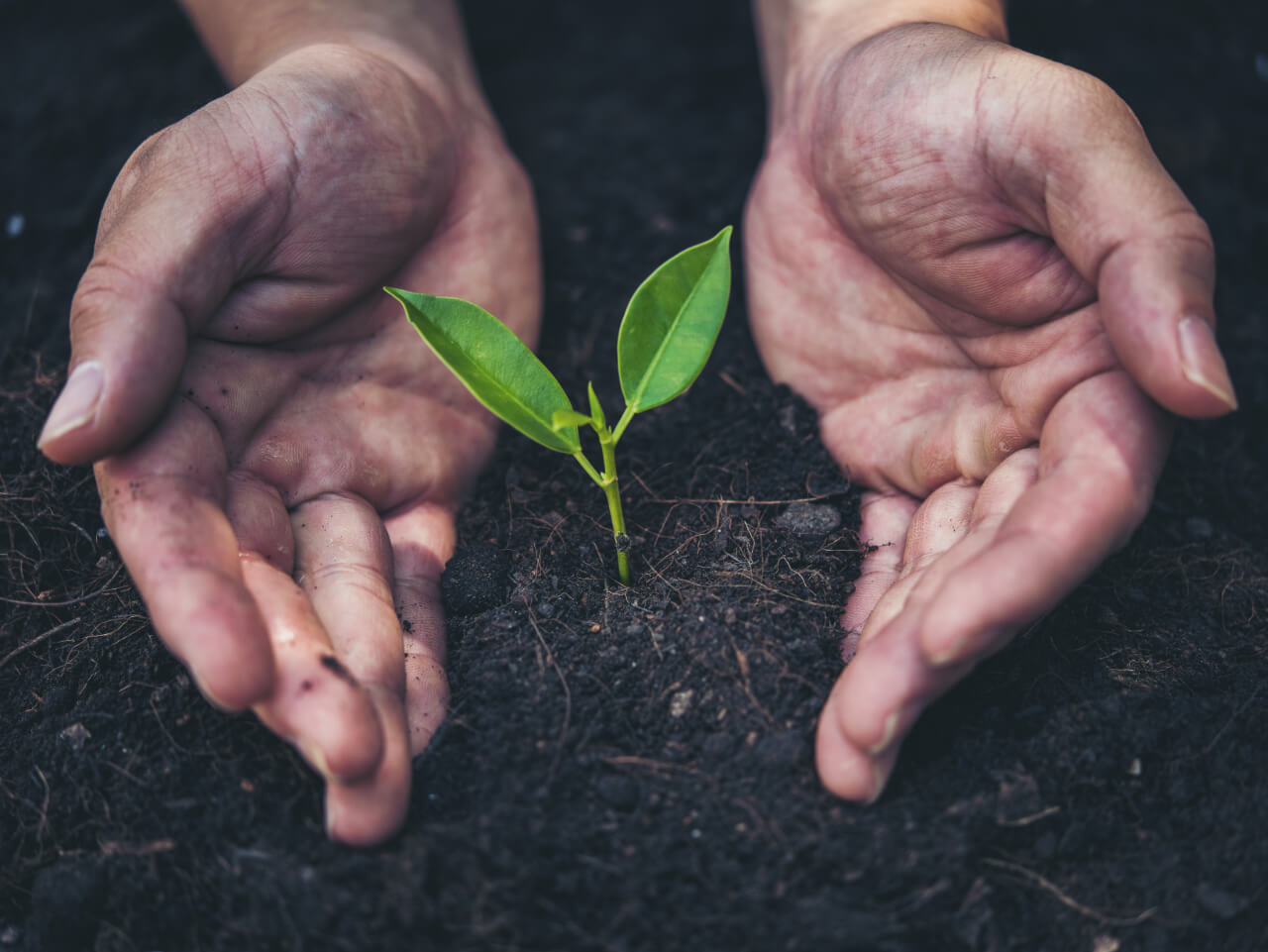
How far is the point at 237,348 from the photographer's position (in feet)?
5.51

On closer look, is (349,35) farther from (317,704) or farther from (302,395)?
(317,704)

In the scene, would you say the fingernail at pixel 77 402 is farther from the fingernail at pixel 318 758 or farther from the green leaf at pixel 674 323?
the green leaf at pixel 674 323

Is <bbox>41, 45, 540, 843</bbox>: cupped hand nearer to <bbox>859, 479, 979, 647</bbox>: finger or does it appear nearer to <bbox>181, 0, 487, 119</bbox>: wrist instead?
<bbox>181, 0, 487, 119</bbox>: wrist

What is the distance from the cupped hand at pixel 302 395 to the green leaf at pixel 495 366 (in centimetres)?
36

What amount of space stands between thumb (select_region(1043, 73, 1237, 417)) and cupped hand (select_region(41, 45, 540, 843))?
1.22 meters

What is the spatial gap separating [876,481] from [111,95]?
262 cm

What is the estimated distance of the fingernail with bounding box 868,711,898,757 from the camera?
1.29 m

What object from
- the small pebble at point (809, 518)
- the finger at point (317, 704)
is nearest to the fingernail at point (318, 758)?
the finger at point (317, 704)

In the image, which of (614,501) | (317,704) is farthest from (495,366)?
(317,704)

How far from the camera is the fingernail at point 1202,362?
127 cm

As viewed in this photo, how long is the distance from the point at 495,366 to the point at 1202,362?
1054 mm

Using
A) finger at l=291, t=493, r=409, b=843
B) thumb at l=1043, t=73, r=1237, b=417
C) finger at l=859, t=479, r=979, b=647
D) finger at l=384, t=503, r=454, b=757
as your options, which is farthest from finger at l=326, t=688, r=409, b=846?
thumb at l=1043, t=73, r=1237, b=417

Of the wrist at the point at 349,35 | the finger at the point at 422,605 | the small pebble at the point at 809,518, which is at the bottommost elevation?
the small pebble at the point at 809,518

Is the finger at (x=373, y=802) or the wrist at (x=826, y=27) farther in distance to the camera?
the wrist at (x=826, y=27)
